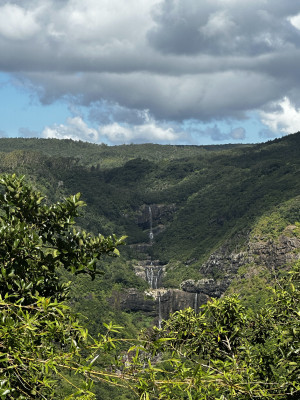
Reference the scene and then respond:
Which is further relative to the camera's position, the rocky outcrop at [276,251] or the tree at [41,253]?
the rocky outcrop at [276,251]

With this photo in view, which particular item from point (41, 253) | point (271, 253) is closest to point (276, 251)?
point (271, 253)

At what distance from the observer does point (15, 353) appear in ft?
28.3

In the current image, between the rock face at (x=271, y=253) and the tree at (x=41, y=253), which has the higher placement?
the tree at (x=41, y=253)

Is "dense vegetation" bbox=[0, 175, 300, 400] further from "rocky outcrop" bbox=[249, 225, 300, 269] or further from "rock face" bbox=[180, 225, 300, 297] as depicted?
"rocky outcrop" bbox=[249, 225, 300, 269]

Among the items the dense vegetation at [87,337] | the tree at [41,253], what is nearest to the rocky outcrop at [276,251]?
the dense vegetation at [87,337]

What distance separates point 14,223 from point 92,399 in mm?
7133

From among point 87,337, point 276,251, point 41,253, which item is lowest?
point 276,251

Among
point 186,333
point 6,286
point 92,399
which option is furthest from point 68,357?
point 186,333

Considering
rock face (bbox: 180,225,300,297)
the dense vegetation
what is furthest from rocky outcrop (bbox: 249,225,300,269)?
the dense vegetation

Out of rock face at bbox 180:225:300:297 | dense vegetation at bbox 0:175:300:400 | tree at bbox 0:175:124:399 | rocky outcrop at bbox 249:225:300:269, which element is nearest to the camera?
dense vegetation at bbox 0:175:300:400

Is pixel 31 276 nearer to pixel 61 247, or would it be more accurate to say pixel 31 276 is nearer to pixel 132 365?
pixel 61 247

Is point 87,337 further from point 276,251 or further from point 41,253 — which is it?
point 276,251

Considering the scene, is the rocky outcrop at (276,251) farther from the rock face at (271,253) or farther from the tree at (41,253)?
the tree at (41,253)

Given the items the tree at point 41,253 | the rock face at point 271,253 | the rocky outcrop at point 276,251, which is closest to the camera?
the tree at point 41,253
